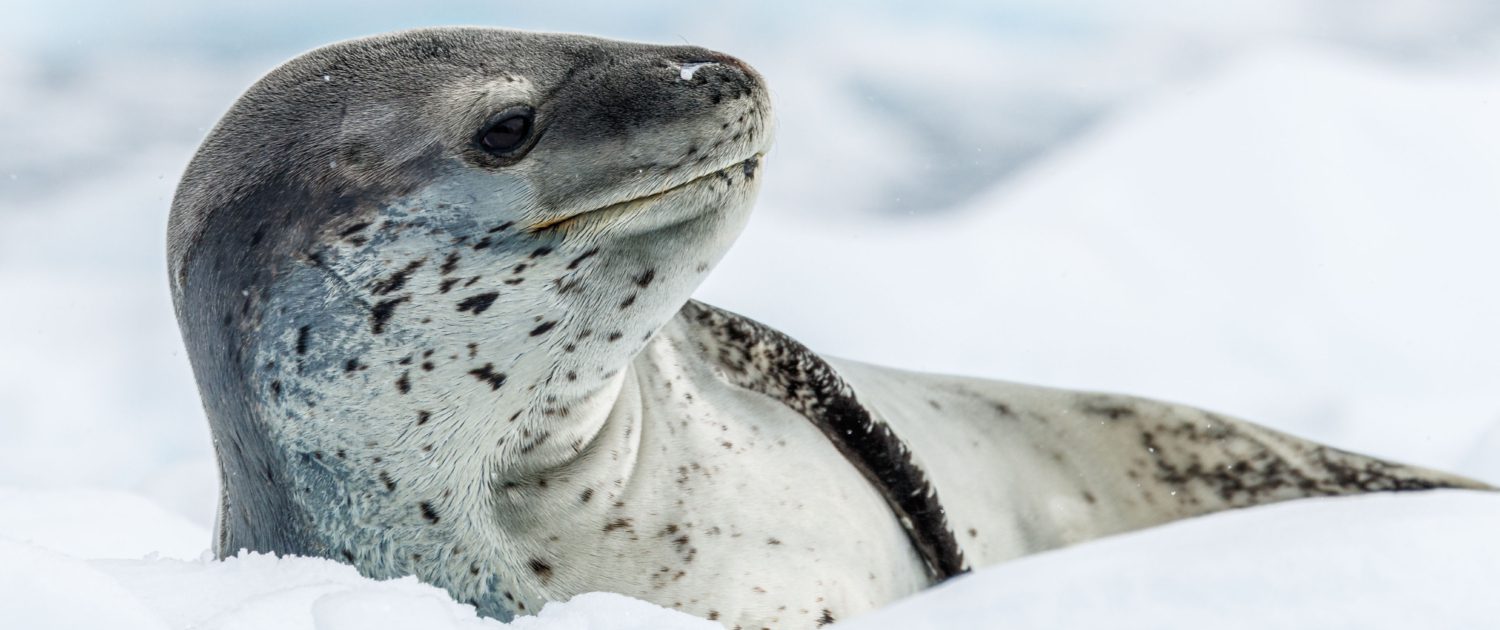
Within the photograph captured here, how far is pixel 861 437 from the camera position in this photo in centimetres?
264

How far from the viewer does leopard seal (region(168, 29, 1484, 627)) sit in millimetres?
1869

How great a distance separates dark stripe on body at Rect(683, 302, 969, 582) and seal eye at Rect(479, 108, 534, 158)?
828 mm

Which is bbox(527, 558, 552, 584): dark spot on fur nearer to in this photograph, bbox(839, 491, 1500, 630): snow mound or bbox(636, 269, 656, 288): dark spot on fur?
bbox(636, 269, 656, 288): dark spot on fur

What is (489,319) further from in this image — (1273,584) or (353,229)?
(1273,584)

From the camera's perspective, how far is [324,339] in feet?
6.21

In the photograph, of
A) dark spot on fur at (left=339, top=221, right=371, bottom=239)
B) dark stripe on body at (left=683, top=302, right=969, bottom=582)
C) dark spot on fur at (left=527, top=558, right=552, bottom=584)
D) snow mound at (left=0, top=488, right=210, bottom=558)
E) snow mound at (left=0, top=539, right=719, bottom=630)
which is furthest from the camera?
snow mound at (left=0, top=488, right=210, bottom=558)

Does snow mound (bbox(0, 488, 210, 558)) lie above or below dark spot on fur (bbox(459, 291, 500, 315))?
below

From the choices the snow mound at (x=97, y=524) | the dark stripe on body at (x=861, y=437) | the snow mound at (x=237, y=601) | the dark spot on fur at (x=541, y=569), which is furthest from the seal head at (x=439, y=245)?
the snow mound at (x=97, y=524)

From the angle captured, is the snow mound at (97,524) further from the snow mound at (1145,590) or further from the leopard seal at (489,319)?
the snow mound at (1145,590)

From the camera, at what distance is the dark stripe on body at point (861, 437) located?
2631mm

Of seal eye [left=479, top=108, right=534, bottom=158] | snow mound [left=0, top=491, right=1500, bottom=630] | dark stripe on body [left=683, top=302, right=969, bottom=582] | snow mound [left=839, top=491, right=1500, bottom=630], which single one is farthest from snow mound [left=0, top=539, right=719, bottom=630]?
dark stripe on body [left=683, top=302, right=969, bottom=582]

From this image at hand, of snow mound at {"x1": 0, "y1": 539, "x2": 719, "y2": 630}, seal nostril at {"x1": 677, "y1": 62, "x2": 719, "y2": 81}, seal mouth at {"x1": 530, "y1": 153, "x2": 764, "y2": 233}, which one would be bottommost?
snow mound at {"x1": 0, "y1": 539, "x2": 719, "y2": 630}

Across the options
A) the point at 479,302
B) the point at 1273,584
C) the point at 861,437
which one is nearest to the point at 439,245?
the point at 479,302

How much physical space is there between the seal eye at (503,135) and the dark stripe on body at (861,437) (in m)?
0.83
